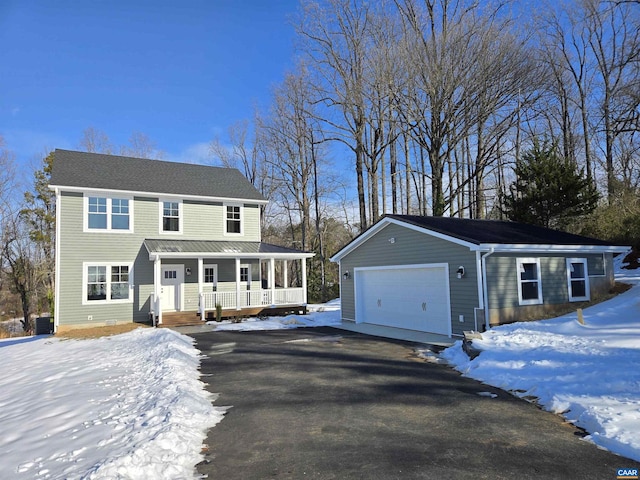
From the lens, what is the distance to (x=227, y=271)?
Answer: 19.7 metres

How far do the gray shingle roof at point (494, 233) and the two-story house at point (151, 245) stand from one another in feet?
24.6

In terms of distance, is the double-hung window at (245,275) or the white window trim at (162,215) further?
the double-hung window at (245,275)

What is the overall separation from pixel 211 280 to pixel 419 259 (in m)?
10.4

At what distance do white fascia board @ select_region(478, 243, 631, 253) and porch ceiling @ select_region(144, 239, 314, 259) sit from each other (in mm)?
9941

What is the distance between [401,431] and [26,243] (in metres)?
35.3

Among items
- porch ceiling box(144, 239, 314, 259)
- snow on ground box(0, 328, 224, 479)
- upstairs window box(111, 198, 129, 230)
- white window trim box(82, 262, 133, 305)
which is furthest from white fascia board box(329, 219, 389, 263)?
upstairs window box(111, 198, 129, 230)

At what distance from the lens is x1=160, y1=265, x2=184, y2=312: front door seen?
59.6 feet

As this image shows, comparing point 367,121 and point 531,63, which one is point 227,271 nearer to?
point 367,121

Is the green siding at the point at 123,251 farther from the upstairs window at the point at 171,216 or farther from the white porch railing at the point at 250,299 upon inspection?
the white porch railing at the point at 250,299

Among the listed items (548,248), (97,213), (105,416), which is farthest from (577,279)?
(97,213)

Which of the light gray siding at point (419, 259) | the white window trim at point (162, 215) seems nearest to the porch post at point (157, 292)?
the white window trim at point (162, 215)

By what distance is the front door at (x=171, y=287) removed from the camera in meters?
18.2

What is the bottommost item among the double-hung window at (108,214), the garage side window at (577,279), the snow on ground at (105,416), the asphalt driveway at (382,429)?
the asphalt driveway at (382,429)

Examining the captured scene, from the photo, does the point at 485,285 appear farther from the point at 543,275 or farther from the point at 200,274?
the point at 200,274
